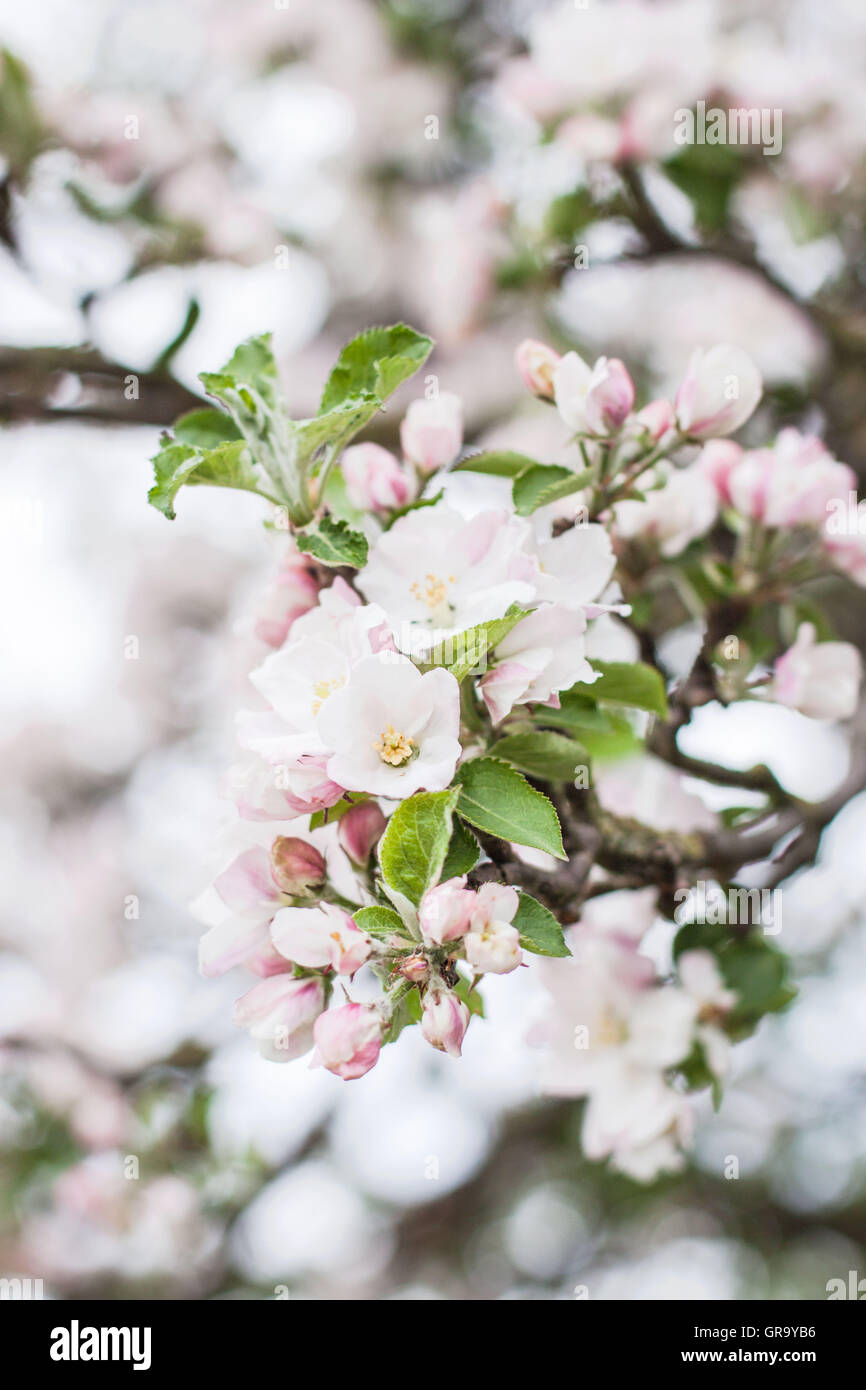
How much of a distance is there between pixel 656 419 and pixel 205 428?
1.17 ft

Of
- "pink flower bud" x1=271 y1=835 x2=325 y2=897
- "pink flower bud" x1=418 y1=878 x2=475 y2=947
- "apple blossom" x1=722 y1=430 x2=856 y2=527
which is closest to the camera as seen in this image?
"pink flower bud" x1=418 y1=878 x2=475 y2=947

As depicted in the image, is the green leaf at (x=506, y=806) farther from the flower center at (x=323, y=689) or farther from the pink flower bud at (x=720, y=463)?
the pink flower bud at (x=720, y=463)

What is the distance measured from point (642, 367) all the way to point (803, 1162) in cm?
264

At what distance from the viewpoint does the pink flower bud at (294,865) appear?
0.73m

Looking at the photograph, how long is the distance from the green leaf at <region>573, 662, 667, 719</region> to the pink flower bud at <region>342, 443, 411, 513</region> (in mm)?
204

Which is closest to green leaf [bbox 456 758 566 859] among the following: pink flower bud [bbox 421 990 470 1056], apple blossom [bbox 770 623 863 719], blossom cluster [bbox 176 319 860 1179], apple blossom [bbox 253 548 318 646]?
blossom cluster [bbox 176 319 860 1179]

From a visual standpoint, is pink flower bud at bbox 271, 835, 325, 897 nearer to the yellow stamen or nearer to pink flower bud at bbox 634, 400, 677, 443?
the yellow stamen

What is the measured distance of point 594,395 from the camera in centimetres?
81

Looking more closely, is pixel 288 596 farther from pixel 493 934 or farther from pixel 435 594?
pixel 493 934

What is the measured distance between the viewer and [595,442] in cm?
84

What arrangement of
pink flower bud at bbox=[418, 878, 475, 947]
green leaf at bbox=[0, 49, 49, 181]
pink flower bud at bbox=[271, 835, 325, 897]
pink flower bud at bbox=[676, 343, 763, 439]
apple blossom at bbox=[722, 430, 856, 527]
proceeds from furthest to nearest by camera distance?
green leaf at bbox=[0, 49, 49, 181], apple blossom at bbox=[722, 430, 856, 527], pink flower bud at bbox=[676, 343, 763, 439], pink flower bud at bbox=[271, 835, 325, 897], pink flower bud at bbox=[418, 878, 475, 947]

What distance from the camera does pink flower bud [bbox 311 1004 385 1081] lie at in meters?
0.65
